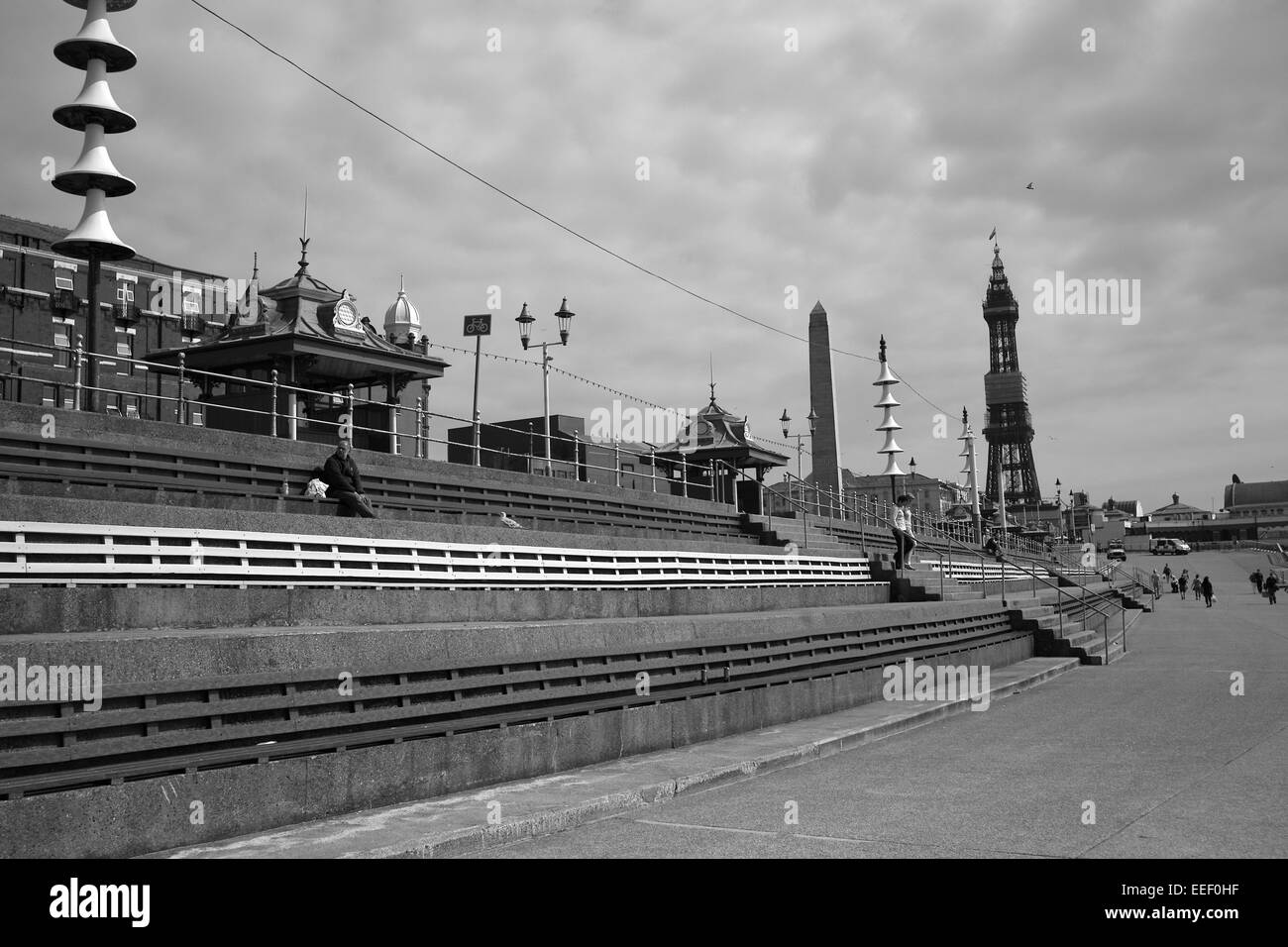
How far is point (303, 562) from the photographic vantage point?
10.6m

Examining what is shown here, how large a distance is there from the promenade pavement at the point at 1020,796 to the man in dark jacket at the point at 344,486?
21.2 ft

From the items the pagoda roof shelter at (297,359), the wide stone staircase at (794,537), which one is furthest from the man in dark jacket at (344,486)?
the wide stone staircase at (794,537)

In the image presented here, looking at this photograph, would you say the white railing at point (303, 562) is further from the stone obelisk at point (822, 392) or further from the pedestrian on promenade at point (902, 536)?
the stone obelisk at point (822, 392)

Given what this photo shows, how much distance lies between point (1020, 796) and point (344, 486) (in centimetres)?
864

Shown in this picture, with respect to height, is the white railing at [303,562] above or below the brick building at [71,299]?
below

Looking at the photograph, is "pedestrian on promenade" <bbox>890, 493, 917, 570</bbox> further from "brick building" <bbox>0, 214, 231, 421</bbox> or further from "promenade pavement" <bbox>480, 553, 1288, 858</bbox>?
"brick building" <bbox>0, 214, 231, 421</bbox>

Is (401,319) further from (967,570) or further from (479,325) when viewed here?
(967,570)

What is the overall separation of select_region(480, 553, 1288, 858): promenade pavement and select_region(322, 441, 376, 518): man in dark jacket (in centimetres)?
645

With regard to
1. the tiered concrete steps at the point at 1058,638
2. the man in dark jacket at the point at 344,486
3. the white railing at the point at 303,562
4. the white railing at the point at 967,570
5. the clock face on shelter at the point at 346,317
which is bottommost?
the tiered concrete steps at the point at 1058,638

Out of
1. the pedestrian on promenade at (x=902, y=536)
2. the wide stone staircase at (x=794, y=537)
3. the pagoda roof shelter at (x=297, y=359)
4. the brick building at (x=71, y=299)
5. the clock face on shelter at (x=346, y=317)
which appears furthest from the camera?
the brick building at (x=71, y=299)

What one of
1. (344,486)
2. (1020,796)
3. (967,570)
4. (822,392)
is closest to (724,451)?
(822,392)

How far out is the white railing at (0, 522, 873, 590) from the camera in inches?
331

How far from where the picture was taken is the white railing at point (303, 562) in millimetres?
8414
